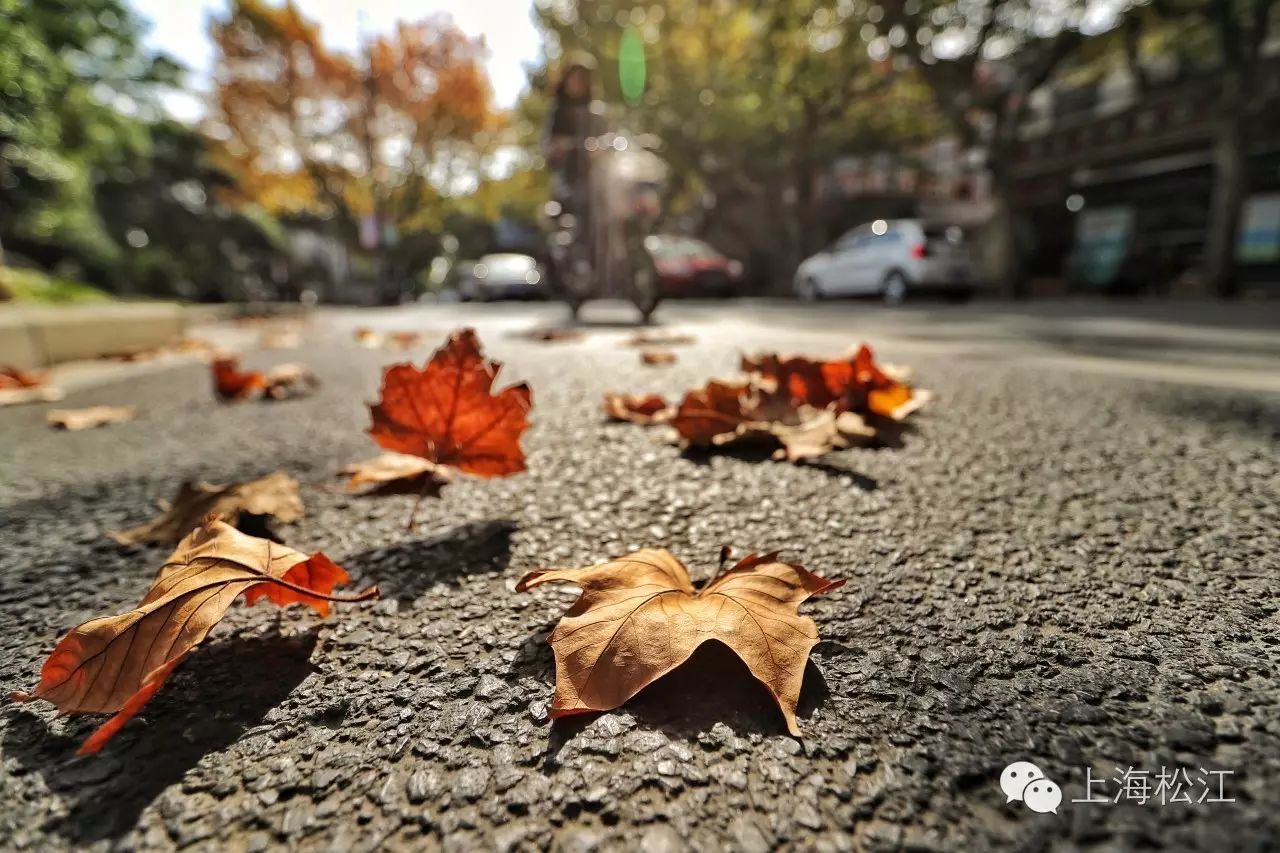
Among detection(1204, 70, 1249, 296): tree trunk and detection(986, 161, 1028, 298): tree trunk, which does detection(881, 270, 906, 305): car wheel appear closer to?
detection(986, 161, 1028, 298): tree trunk

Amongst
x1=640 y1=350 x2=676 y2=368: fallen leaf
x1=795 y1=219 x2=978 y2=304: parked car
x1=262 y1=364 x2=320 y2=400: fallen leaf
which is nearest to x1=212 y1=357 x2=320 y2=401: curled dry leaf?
x1=262 y1=364 x2=320 y2=400: fallen leaf

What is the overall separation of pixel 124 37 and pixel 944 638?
15151 mm

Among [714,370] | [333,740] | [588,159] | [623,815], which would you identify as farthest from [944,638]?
[588,159]

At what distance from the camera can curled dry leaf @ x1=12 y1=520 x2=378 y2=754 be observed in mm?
564

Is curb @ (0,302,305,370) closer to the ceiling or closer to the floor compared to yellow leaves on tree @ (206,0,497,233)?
closer to the floor

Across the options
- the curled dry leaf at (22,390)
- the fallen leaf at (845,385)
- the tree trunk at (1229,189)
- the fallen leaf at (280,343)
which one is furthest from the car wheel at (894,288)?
the curled dry leaf at (22,390)

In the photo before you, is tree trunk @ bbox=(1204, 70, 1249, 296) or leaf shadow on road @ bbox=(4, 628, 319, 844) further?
tree trunk @ bbox=(1204, 70, 1249, 296)

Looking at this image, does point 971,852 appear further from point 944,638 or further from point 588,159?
point 588,159

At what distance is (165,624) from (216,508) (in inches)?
17.9

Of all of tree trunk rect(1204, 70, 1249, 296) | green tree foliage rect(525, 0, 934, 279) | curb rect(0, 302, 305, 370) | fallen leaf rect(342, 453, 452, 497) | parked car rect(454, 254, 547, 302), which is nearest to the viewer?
fallen leaf rect(342, 453, 452, 497)

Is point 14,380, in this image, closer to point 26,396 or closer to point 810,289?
point 26,396

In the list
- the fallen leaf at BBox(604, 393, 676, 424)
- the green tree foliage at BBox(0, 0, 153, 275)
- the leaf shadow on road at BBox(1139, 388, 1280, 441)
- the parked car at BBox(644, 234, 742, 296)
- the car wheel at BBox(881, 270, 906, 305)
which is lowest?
the leaf shadow on road at BBox(1139, 388, 1280, 441)

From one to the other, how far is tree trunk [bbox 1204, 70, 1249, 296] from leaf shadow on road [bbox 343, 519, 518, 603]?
13817 millimetres

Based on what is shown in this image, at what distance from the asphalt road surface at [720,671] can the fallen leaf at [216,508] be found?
0.03 meters
